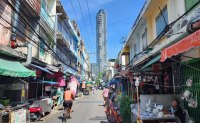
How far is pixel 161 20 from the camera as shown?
43.7 feet

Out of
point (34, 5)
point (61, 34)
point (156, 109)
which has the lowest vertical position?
point (156, 109)

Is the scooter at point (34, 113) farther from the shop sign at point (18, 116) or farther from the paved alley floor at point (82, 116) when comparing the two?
the shop sign at point (18, 116)

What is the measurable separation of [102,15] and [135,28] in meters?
30.9

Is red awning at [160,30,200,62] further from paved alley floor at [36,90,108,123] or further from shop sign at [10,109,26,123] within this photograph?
paved alley floor at [36,90,108,123]

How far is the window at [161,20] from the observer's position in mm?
12376

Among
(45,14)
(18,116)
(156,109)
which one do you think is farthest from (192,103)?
(45,14)

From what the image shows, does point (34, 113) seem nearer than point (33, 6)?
Yes

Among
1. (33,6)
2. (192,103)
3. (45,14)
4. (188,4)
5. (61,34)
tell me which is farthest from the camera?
(61,34)

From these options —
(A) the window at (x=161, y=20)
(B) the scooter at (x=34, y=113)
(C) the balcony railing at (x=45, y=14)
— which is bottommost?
(B) the scooter at (x=34, y=113)

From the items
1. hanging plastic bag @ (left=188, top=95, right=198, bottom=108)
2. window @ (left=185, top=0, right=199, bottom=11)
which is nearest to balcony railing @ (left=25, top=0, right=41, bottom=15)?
window @ (left=185, top=0, right=199, bottom=11)

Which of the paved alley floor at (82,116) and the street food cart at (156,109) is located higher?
the street food cart at (156,109)

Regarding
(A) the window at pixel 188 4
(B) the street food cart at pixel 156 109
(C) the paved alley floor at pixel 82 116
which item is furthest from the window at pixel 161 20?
(C) the paved alley floor at pixel 82 116

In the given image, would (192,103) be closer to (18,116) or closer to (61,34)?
(18,116)

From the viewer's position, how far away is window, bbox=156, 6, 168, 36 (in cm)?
1238
